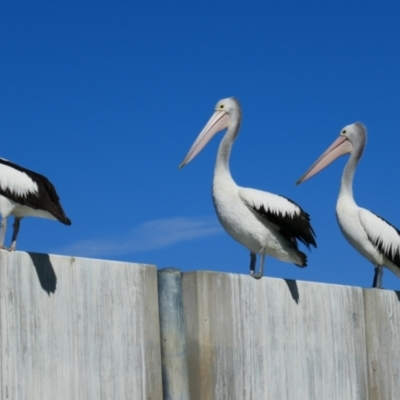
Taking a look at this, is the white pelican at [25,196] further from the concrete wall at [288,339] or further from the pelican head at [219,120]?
the pelican head at [219,120]

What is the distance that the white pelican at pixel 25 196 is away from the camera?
624 cm

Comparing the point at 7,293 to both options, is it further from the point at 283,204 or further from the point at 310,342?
the point at 283,204

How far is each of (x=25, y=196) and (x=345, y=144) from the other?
18.1ft

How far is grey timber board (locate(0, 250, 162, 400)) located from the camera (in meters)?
4.96

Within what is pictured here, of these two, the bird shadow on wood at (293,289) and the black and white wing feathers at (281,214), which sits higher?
the black and white wing feathers at (281,214)

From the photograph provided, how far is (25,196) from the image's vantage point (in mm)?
6238

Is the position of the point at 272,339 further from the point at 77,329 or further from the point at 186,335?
the point at 77,329

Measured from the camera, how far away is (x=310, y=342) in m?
6.90

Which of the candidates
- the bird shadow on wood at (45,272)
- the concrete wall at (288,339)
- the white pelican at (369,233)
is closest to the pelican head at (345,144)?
the white pelican at (369,233)

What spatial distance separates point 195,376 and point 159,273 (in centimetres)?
68

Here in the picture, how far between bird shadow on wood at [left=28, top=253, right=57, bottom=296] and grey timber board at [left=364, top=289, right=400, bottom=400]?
341cm

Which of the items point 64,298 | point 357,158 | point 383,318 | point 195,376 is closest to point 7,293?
point 64,298

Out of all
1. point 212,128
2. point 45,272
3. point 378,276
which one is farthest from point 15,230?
point 378,276

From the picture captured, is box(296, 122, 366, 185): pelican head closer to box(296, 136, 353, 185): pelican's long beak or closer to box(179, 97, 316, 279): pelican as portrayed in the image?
box(296, 136, 353, 185): pelican's long beak
